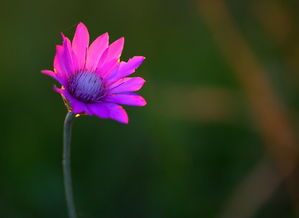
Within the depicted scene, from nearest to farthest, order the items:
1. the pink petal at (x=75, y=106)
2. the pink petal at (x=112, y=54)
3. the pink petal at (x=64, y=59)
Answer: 1. the pink petal at (x=75, y=106)
2. the pink petal at (x=64, y=59)
3. the pink petal at (x=112, y=54)

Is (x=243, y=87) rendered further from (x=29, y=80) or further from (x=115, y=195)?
(x=29, y=80)

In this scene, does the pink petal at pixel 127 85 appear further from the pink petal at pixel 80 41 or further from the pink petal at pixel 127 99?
the pink petal at pixel 80 41

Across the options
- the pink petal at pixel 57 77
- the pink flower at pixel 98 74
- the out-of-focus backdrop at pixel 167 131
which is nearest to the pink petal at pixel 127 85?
the pink flower at pixel 98 74

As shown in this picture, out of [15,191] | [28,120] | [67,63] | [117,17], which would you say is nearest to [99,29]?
[117,17]

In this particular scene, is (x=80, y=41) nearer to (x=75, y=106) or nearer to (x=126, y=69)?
(x=126, y=69)

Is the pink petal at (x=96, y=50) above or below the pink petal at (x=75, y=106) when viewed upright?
above

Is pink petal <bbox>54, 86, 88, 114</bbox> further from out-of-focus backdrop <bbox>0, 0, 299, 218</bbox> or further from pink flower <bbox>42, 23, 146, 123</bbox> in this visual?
out-of-focus backdrop <bbox>0, 0, 299, 218</bbox>

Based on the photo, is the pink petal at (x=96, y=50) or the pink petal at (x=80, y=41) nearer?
the pink petal at (x=80, y=41)
